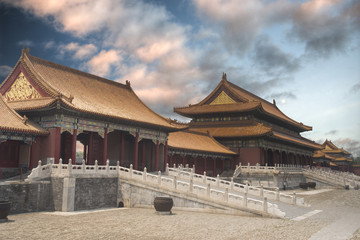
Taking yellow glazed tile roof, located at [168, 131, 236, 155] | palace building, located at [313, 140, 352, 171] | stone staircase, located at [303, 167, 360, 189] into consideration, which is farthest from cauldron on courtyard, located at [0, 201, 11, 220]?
palace building, located at [313, 140, 352, 171]

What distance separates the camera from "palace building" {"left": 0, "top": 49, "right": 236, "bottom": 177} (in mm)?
23797

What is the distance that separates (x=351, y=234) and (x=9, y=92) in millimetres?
24821

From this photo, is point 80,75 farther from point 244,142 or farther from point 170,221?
point 244,142

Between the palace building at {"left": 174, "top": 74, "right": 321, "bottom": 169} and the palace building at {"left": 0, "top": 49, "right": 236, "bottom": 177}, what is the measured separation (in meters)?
12.5

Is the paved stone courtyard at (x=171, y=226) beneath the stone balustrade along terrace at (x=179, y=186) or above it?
beneath

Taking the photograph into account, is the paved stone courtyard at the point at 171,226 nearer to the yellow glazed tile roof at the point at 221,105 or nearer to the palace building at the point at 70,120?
the palace building at the point at 70,120

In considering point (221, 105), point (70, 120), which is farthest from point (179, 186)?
point (221, 105)

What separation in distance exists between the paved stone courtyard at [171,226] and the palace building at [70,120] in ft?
18.2

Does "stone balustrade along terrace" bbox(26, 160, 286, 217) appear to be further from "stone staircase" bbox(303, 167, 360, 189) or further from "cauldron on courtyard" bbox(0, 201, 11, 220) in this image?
"stone staircase" bbox(303, 167, 360, 189)

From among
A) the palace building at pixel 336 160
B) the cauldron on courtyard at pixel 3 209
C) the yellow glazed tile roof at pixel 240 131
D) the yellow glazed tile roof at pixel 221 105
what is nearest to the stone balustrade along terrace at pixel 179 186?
the cauldron on courtyard at pixel 3 209

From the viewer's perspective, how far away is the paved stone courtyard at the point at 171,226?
14961mm

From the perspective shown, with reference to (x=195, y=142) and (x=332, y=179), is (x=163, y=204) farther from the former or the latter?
(x=332, y=179)

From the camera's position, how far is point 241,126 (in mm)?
51500

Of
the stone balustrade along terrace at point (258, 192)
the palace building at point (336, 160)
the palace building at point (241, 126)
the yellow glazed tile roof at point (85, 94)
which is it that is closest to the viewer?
the yellow glazed tile roof at point (85, 94)
